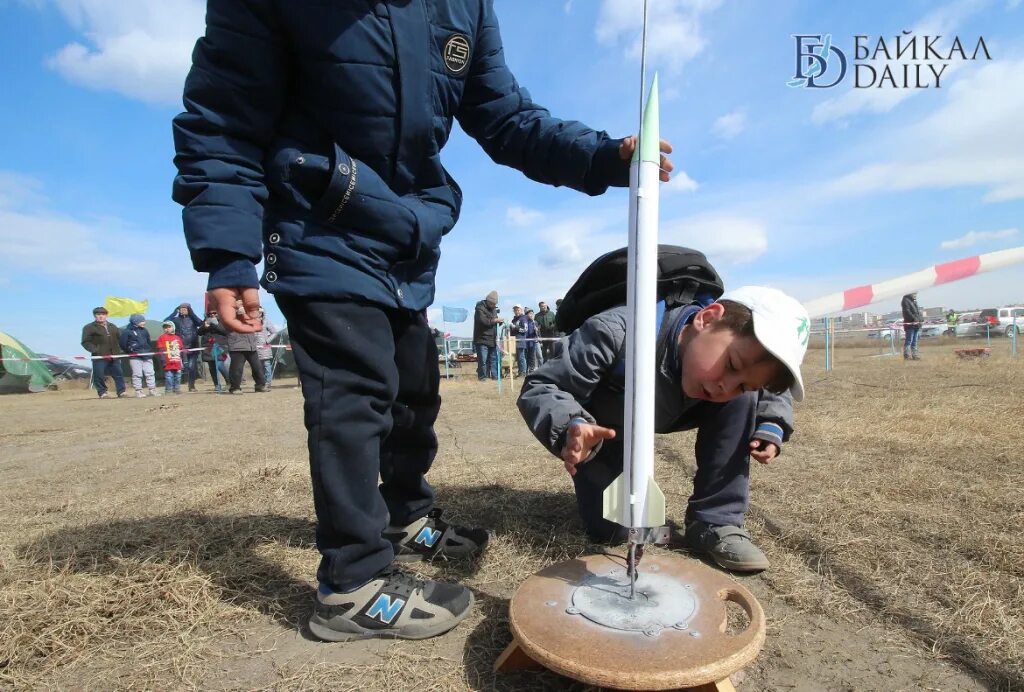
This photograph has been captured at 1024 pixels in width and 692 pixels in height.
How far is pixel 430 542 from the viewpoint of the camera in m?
2.07

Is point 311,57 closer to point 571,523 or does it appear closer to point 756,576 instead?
point 571,523

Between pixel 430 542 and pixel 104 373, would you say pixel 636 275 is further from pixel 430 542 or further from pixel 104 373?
pixel 104 373

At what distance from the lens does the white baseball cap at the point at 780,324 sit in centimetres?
157

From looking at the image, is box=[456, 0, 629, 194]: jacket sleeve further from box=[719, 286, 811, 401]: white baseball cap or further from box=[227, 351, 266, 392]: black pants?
box=[227, 351, 266, 392]: black pants

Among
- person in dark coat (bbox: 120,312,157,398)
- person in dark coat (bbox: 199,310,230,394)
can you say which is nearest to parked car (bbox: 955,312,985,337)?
person in dark coat (bbox: 199,310,230,394)

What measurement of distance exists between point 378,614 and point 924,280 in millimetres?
3145

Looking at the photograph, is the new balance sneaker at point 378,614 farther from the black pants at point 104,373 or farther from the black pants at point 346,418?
the black pants at point 104,373

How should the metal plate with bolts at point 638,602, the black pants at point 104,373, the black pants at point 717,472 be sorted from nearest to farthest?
the metal plate with bolts at point 638,602 → the black pants at point 717,472 → the black pants at point 104,373

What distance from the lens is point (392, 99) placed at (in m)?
1.57

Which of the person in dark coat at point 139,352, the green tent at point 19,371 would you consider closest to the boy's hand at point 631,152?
the person in dark coat at point 139,352

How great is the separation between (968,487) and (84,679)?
10.9 ft

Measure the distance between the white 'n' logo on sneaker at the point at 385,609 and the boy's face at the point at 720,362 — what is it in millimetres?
1060

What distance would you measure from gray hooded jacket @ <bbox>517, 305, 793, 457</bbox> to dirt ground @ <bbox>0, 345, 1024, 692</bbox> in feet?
1.71

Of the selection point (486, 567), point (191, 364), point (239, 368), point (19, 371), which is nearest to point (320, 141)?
point (486, 567)
